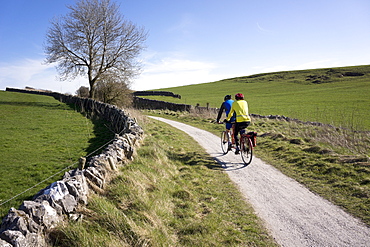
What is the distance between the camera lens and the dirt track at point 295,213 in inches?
179

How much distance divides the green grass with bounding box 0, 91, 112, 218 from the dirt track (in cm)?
515

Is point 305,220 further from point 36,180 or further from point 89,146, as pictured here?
point 89,146

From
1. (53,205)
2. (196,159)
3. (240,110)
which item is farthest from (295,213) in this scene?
(196,159)

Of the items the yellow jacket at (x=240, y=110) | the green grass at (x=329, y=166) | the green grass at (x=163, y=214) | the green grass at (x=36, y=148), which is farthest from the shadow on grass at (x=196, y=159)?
the green grass at (x=36, y=148)

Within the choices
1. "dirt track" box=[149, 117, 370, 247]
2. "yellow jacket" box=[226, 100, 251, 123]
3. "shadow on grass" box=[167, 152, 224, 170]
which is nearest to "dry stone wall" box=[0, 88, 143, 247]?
"shadow on grass" box=[167, 152, 224, 170]

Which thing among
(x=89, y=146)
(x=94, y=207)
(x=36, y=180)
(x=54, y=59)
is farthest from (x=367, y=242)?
(x=54, y=59)

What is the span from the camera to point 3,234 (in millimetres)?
3223

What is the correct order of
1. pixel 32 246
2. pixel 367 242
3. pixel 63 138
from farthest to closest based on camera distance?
pixel 63 138, pixel 367 242, pixel 32 246

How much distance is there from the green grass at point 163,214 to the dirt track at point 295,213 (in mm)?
320

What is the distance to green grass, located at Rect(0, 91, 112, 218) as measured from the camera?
6.69m

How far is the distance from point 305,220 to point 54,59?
102 feet

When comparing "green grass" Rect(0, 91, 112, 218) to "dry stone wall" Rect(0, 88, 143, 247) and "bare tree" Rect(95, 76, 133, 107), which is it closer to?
"dry stone wall" Rect(0, 88, 143, 247)

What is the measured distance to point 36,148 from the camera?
9.95 meters

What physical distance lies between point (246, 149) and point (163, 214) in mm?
5052
